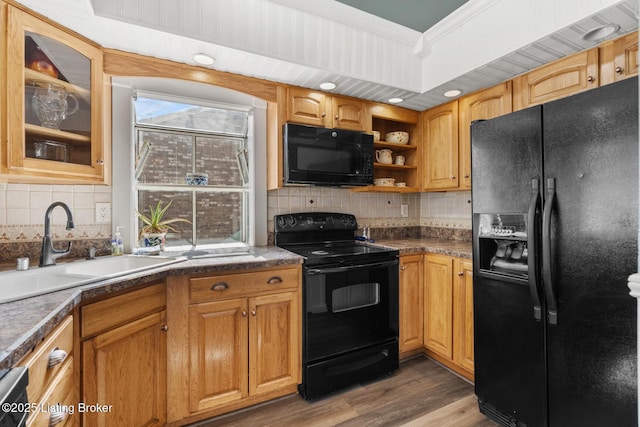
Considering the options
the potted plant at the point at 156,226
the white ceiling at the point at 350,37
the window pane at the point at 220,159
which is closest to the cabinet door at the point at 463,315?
the white ceiling at the point at 350,37

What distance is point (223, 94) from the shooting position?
7.44 feet

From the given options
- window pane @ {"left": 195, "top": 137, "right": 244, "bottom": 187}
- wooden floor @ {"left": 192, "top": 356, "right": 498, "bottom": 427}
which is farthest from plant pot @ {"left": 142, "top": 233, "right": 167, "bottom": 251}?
wooden floor @ {"left": 192, "top": 356, "right": 498, "bottom": 427}

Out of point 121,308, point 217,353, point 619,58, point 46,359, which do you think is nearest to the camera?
point 46,359

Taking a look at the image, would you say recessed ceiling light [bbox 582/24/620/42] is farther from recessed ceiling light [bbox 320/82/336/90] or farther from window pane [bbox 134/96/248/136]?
window pane [bbox 134/96/248/136]

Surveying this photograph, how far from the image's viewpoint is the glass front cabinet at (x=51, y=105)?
1.34 m

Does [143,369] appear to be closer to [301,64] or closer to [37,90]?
[37,90]

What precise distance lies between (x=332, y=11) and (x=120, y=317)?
2190 mm

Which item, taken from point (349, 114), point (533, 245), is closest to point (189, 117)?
point (349, 114)

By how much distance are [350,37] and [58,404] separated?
2444mm

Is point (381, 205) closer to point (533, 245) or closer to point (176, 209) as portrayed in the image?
point (533, 245)

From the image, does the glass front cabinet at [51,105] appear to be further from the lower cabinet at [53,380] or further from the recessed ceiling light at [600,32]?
the recessed ceiling light at [600,32]

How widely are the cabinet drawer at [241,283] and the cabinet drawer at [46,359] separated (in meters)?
0.63

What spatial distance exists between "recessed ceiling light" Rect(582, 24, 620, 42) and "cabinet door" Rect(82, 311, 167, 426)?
2.72 m

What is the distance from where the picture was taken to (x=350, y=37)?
2162 mm
